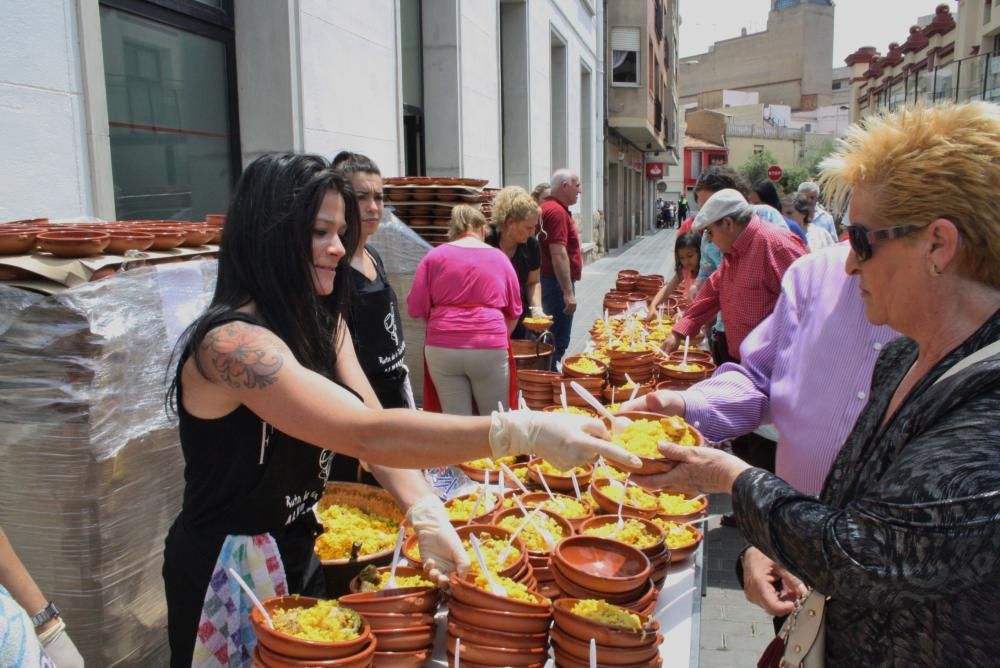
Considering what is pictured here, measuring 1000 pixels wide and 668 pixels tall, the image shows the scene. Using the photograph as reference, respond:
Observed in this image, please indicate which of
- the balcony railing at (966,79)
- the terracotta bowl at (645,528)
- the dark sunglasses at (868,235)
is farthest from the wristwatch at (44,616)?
the balcony railing at (966,79)

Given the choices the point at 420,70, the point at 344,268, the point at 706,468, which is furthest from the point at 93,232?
the point at 420,70

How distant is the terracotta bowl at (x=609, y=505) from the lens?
260 cm

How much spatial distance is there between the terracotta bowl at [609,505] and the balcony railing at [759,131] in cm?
6773

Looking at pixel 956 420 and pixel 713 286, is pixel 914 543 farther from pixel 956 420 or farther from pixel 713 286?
pixel 713 286

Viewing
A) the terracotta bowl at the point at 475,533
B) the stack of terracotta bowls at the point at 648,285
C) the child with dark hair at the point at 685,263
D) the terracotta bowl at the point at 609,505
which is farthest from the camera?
the stack of terracotta bowls at the point at 648,285

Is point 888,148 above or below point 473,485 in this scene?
above

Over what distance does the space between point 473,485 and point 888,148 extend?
2.01 m

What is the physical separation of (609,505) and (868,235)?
4.59ft

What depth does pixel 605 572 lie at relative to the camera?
7.14 feet

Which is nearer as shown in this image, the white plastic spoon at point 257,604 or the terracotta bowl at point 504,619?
the white plastic spoon at point 257,604

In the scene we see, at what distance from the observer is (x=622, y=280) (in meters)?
8.80

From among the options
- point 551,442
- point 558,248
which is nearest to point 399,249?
point 558,248

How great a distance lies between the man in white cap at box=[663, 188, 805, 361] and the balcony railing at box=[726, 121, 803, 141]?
65.4 metres

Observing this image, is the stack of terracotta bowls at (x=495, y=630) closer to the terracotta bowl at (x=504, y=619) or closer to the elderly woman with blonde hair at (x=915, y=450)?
the terracotta bowl at (x=504, y=619)
